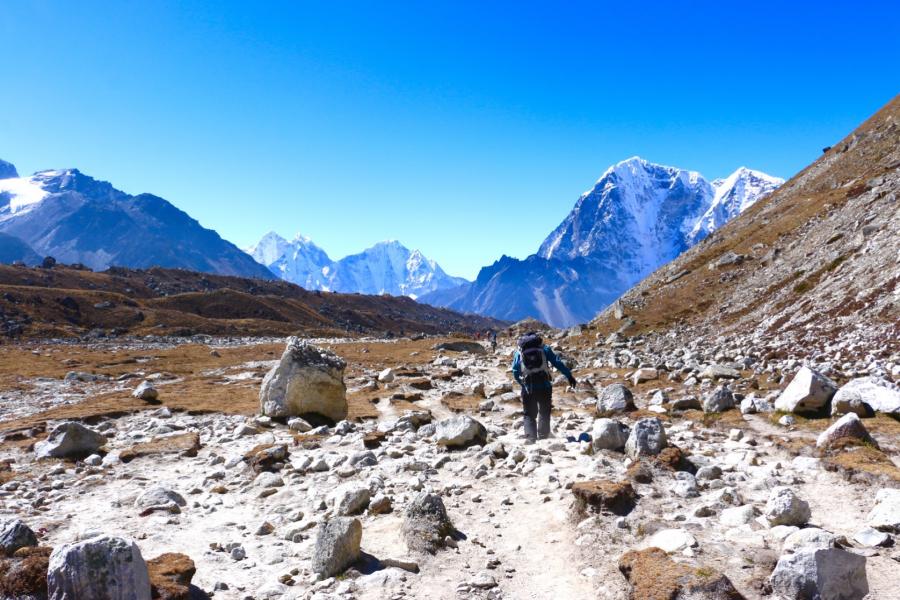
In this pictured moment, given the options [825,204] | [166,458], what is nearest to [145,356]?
[166,458]

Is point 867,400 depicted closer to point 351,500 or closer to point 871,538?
point 871,538

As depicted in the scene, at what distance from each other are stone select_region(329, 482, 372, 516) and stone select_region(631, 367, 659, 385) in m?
19.1

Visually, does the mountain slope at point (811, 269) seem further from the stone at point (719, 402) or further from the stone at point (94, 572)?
the stone at point (94, 572)

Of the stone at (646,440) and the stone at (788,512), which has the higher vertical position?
the stone at (646,440)

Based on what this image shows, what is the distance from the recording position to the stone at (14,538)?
8383 millimetres

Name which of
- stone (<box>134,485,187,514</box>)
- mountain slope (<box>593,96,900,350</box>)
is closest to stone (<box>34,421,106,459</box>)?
stone (<box>134,485,187,514</box>)

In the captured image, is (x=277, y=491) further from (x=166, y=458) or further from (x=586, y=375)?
(x=586, y=375)

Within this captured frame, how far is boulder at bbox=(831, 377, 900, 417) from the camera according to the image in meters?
13.7

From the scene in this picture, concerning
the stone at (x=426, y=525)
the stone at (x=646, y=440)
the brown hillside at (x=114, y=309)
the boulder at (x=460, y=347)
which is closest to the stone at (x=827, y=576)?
the stone at (x=426, y=525)

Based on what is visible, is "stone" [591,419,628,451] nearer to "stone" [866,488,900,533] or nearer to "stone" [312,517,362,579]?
"stone" [866,488,900,533]

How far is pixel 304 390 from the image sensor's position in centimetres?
2147

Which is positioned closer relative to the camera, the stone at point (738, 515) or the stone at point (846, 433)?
the stone at point (738, 515)

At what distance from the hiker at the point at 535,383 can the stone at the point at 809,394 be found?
20.4 feet

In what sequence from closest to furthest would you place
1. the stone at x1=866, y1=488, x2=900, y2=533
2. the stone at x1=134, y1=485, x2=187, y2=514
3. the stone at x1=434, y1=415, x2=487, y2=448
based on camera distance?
the stone at x1=866, y1=488, x2=900, y2=533 → the stone at x1=134, y1=485, x2=187, y2=514 → the stone at x1=434, y1=415, x2=487, y2=448
